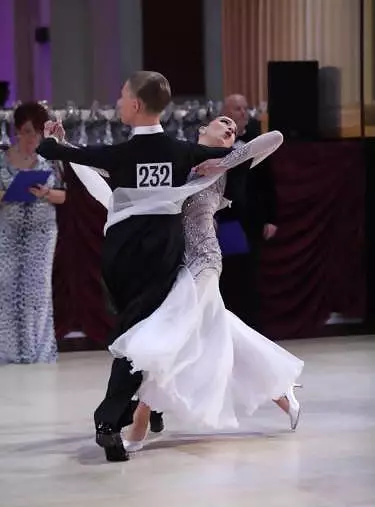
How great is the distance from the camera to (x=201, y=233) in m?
5.01

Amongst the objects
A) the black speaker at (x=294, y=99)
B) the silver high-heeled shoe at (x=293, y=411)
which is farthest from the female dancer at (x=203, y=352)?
the black speaker at (x=294, y=99)

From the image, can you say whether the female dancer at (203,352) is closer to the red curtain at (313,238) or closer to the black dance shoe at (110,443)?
the black dance shoe at (110,443)

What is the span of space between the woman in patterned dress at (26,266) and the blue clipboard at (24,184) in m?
0.08

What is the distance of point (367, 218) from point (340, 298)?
558mm

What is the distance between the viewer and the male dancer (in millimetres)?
4707

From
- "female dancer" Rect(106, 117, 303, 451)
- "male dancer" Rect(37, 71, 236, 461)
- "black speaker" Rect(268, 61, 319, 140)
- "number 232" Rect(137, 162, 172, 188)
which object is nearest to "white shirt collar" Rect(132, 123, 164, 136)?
"male dancer" Rect(37, 71, 236, 461)

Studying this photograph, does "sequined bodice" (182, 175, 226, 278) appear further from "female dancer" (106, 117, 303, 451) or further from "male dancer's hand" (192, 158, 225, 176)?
"male dancer's hand" (192, 158, 225, 176)

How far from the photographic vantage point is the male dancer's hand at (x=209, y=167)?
4.83 metres

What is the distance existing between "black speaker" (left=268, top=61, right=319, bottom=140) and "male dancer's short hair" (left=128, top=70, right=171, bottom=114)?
3.92 meters

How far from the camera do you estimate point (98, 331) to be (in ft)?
→ 26.1

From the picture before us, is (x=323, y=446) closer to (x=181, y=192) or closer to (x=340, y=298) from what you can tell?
(x=181, y=192)

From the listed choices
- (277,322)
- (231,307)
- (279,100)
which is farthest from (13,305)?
(279,100)

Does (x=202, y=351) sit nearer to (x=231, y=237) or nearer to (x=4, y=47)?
(x=231, y=237)

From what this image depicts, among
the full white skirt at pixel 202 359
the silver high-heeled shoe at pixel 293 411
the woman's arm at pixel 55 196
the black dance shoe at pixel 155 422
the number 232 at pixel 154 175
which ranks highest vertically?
the number 232 at pixel 154 175
